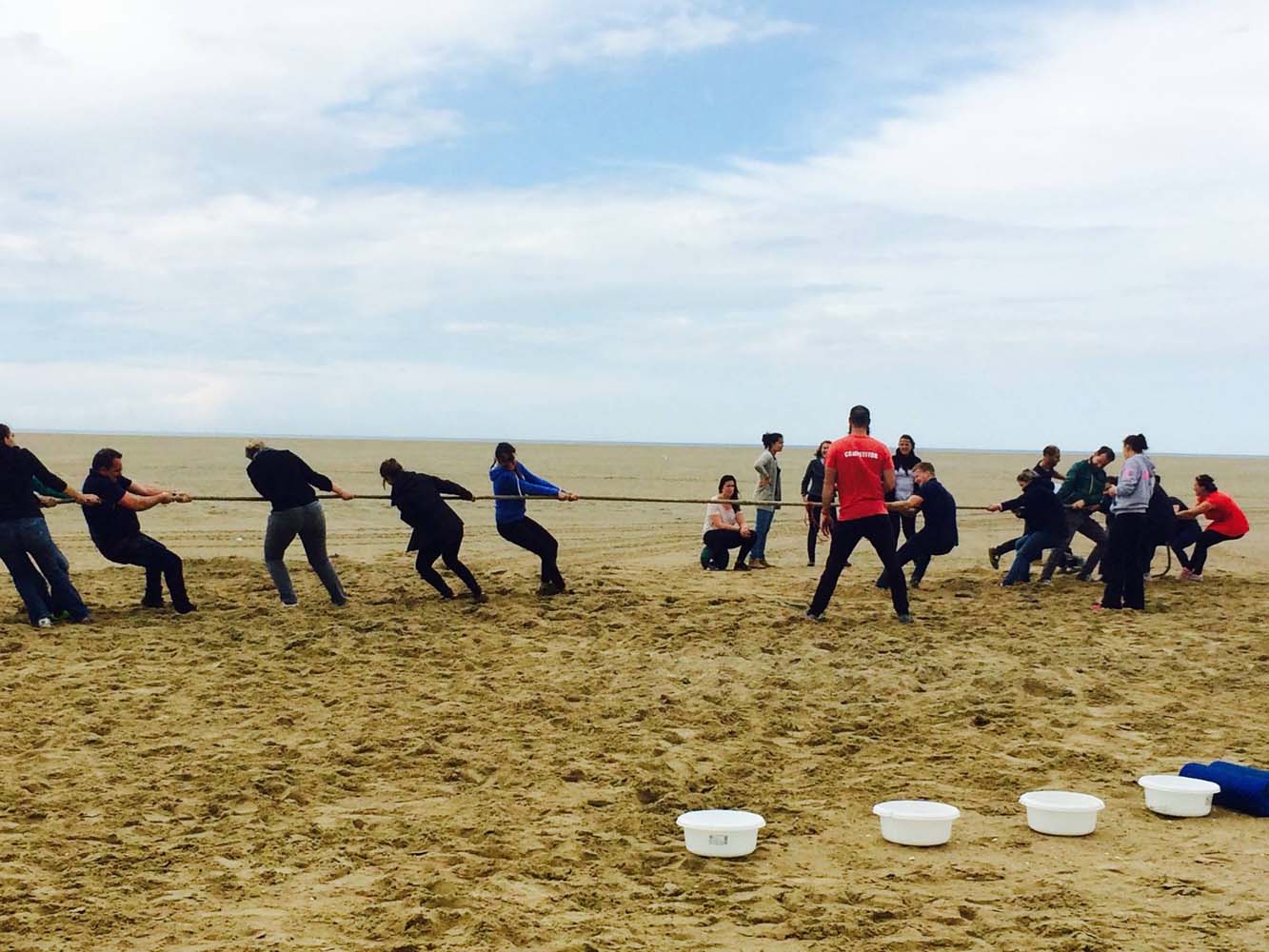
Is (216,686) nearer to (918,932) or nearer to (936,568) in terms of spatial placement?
(918,932)

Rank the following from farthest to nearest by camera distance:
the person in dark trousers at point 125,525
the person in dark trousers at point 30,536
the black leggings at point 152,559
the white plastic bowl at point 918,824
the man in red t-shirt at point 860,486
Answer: the black leggings at point 152,559
the person in dark trousers at point 125,525
the man in red t-shirt at point 860,486
the person in dark trousers at point 30,536
the white plastic bowl at point 918,824

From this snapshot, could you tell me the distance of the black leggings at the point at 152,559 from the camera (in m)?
10.6

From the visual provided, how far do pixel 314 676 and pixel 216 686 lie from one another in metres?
0.69

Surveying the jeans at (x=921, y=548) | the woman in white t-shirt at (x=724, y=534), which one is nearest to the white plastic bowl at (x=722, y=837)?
the jeans at (x=921, y=548)

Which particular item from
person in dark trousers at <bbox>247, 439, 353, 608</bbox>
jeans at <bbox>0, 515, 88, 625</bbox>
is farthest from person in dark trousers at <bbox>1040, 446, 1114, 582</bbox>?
jeans at <bbox>0, 515, 88, 625</bbox>

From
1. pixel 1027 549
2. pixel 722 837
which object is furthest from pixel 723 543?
pixel 722 837

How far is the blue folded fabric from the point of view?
594 centimetres

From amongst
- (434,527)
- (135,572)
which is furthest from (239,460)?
(434,527)

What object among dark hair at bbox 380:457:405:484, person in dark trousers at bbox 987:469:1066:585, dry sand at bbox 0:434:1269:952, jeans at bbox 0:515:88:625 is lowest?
dry sand at bbox 0:434:1269:952

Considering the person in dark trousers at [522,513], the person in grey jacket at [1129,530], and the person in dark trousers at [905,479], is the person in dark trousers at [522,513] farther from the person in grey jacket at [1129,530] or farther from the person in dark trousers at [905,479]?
the person in grey jacket at [1129,530]

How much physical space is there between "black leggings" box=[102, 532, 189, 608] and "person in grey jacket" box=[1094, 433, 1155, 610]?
871 cm

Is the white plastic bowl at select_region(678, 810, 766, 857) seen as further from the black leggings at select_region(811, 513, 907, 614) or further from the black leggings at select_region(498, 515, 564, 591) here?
the black leggings at select_region(498, 515, 564, 591)

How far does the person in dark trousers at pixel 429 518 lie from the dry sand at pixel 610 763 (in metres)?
0.50

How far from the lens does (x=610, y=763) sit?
6969 mm
